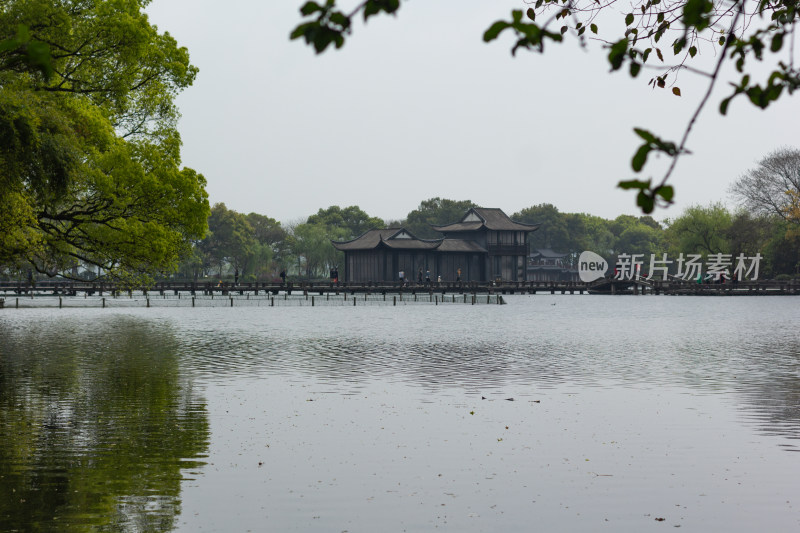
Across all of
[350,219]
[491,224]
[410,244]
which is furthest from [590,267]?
[350,219]

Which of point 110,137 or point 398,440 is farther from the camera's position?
point 110,137

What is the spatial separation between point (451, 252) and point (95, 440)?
7480 cm

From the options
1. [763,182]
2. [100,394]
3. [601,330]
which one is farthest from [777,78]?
[763,182]

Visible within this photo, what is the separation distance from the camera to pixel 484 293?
3201 inches

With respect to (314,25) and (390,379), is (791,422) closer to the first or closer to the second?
(390,379)

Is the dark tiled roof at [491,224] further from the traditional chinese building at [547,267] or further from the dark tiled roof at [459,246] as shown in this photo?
the traditional chinese building at [547,267]

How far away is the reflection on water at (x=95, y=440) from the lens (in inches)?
287

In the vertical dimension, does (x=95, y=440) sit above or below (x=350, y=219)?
below

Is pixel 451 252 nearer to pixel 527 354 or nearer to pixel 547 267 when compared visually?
pixel 547 267

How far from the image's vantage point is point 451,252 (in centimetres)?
8462

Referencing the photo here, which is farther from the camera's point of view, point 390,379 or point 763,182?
point 763,182

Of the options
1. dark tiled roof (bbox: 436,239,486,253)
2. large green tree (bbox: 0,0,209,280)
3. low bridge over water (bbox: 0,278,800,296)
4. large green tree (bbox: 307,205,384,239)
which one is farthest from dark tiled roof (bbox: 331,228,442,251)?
large green tree (bbox: 0,0,209,280)

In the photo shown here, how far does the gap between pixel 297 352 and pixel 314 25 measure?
20793mm

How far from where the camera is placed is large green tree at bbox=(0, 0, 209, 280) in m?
22.2
